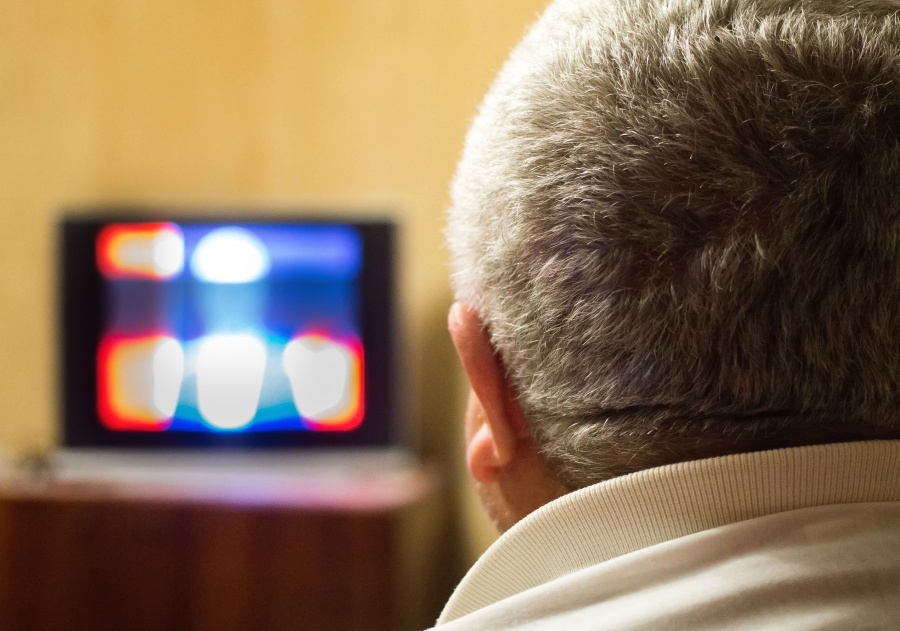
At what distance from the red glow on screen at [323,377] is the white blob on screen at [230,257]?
0.20 meters

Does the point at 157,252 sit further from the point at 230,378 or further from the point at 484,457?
the point at 484,457

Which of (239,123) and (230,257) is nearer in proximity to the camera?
(230,257)

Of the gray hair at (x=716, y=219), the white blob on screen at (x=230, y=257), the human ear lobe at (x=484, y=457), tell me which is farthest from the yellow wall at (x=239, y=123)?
the gray hair at (x=716, y=219)

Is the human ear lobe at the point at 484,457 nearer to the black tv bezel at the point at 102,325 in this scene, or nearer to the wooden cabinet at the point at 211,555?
the wooden cabinet at the point at 211,555

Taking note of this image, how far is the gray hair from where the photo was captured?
0.52 m

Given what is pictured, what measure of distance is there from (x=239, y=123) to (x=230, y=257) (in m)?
0.47

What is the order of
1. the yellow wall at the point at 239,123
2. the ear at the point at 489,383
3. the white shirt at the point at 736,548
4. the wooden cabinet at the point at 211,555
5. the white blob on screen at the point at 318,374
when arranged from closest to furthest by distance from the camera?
1. the white shirt at the point at 736,548
2. the ear at the point at 489,383
3. the wooden cabinet at the point at 211,555
4. the white blob on screen at the point at 318,374
5. the yellow wall at the point at 239,123

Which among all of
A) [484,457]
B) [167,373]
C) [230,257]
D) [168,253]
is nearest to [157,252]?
[168,253]

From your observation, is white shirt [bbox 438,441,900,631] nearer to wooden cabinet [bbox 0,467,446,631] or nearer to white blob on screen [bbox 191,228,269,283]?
wooden cabinet [bbox 0,467,446,631]

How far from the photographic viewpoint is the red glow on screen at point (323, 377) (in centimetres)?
203

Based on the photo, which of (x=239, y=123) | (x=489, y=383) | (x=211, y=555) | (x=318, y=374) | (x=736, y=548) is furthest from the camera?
(x=239, y=123)

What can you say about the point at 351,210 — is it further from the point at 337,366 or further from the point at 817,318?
the point at 817,318

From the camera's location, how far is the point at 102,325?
6.91ft

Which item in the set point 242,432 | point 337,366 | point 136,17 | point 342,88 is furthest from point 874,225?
point 136,17
